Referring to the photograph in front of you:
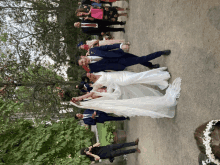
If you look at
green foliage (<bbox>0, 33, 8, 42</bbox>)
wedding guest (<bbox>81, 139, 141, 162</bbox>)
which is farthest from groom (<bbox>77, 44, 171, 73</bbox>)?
green foliage (<bbox>0, 33, 8, 42</bbox>)

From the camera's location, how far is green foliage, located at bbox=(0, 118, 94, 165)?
3.94 m

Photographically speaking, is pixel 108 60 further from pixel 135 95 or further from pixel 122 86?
pixel 135 95

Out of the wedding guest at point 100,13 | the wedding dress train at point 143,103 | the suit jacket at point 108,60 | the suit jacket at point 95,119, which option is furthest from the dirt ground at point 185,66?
the wedding guest at point 100,13

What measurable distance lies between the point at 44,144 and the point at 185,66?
169 inches

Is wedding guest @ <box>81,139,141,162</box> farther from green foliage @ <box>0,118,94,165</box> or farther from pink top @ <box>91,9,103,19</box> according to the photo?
pink top @ <box>91,9,103,19</box>

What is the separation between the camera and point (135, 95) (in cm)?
483

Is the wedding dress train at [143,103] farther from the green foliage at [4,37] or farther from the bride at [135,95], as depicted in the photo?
the green foliage at [4,37]

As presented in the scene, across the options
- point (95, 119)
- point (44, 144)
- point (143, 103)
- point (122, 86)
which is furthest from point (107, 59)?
point (44, 144)

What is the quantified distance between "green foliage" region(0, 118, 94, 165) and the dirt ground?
225 cm

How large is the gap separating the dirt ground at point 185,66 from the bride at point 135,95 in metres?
0.25

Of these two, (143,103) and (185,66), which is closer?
(185,66)

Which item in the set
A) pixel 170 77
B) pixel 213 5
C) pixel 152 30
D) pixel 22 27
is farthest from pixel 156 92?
pixel 22 27

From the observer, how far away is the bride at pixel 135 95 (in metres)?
3.82

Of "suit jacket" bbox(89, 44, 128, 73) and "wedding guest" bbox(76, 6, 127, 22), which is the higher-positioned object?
"wedding guest" bbox(76, 6, 127, 22)
